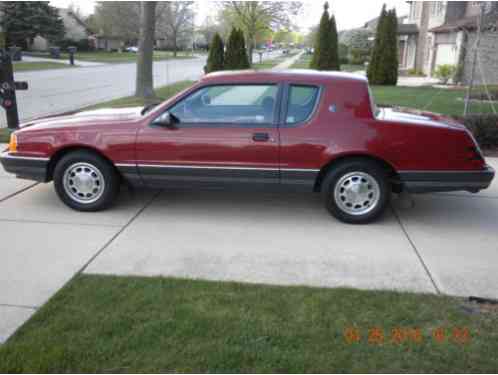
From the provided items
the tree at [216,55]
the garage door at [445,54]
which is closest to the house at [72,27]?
the tree at [216,55]

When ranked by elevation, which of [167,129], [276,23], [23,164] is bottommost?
[23,164]

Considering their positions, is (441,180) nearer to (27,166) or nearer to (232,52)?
(27,166)

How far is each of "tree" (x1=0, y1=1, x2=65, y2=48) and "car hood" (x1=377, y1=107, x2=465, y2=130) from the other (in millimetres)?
47069

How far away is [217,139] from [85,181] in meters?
1.55

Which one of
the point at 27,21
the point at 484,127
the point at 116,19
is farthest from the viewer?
the point at 116,19

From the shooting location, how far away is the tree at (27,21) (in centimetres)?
4622

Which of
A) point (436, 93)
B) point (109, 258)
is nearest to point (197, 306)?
point (109, 258)

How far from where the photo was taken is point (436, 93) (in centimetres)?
1998

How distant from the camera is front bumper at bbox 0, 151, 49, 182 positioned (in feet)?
18.4

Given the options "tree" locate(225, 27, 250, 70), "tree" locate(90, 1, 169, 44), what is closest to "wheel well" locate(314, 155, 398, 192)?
"tree" locate(225, 27, 250, 70)

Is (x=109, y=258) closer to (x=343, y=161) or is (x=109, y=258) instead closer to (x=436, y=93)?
(x=343, y=161)

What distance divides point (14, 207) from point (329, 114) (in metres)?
3.68

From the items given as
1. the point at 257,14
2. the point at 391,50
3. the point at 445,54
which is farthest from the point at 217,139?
the point at 257,14
